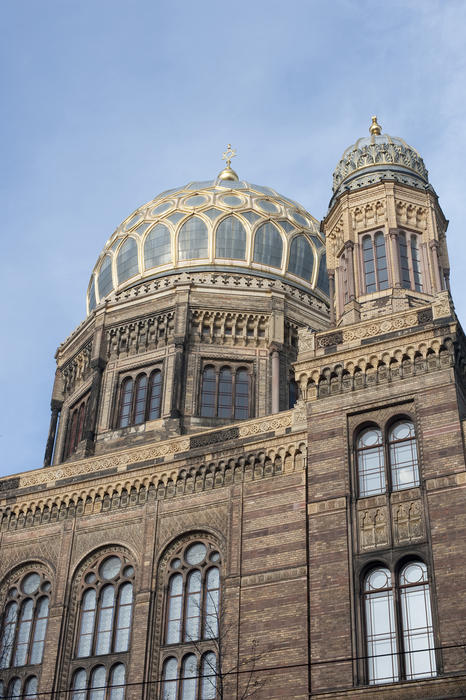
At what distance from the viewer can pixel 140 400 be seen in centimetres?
3700

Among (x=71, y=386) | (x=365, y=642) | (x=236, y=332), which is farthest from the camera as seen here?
(x=71, y=386)

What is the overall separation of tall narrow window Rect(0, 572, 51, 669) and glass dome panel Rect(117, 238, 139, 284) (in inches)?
632

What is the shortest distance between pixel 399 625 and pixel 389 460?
4.02 meters

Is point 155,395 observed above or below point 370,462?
above

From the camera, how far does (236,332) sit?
3828 centimetres

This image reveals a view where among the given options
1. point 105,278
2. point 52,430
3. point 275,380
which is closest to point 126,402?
point 52,430

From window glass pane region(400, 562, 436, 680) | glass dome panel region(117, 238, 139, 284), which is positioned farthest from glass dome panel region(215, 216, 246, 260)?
window glass pane region(400, 562, 436, 680)

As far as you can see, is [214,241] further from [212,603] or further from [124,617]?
[212,603]

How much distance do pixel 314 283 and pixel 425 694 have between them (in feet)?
77.7

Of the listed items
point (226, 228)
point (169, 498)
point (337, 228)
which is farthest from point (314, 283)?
point (169, 498)

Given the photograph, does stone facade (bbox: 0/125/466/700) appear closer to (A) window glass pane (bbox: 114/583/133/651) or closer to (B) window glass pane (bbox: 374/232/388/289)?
(B) window glass pane (bbox: 374/232/388/289)

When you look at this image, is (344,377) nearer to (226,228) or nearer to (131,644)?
(131,644)

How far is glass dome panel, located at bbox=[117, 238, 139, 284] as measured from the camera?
41594 mm

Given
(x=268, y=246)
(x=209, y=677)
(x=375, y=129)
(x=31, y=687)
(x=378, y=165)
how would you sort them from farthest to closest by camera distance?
(x=268, y=246), (x=375, y=129), (x=378, y=165), (x=31, y=687), (x=209, y=677)
